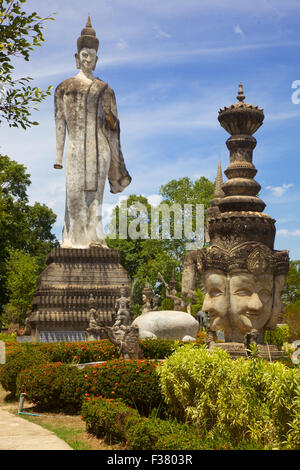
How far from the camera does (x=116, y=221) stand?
168 ft

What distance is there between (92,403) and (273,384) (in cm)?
324

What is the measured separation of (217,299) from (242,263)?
75 cm

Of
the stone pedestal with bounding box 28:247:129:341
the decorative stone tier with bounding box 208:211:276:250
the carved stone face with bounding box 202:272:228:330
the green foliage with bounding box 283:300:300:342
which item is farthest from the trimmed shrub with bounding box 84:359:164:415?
the green foliage with bounding box 283:300:300:342

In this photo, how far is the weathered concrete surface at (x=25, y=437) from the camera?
274 inches

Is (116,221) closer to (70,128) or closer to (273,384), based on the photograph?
(70,128)

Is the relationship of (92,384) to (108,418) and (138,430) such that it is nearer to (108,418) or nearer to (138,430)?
(108,418)

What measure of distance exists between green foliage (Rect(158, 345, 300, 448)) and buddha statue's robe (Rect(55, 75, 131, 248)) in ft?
52.6

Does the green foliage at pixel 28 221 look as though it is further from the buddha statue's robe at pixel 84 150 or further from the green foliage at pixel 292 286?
the green foliage at pixel 292 286

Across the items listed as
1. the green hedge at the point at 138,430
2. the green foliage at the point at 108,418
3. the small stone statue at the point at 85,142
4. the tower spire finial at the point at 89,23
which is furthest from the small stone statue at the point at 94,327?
the tower spire finial at the point at 89,23

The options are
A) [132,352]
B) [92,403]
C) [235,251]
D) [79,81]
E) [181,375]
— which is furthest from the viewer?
[79,81]

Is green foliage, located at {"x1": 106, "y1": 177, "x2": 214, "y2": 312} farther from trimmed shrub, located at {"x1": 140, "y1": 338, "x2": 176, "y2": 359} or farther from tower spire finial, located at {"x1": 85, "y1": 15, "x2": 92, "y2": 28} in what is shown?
trimmed shrub, located at {"x1": 140, "y1": 338, "x2": 176, "y2": 359}

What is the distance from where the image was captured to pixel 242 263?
916cm

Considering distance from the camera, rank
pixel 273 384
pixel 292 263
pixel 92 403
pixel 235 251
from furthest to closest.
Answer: pixel 292 263
pixel 235 251
pixel 92 403
pixel 273 384

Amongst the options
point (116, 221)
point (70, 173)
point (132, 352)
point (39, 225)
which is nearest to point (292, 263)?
point (116, 221)
